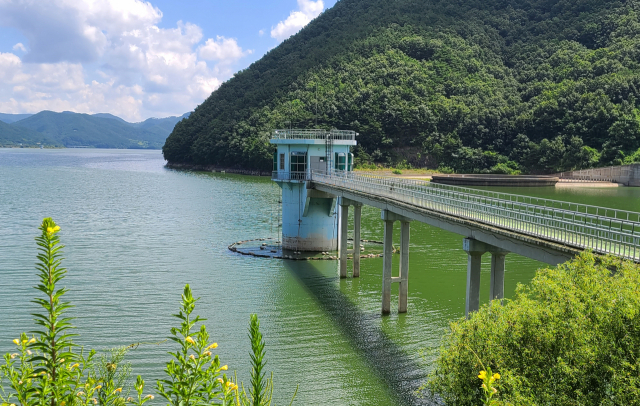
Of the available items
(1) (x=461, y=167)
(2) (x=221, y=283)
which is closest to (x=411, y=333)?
(2) (x=221, y=283)

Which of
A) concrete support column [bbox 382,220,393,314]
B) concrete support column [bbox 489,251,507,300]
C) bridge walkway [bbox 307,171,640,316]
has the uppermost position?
bridge walkway [bbox 307,171,640,316]

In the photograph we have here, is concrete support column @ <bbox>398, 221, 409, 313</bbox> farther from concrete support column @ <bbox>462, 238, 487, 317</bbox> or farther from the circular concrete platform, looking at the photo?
the circular concrete platform

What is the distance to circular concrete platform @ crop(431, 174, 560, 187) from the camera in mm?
93562

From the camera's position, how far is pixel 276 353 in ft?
71.0

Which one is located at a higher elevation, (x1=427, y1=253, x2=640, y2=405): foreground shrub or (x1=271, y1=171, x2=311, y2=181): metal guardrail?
(x1=271, y1=171, x2=311, y2=181): metal guardrail

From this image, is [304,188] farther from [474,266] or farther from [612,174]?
[612,174]

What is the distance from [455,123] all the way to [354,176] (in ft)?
283

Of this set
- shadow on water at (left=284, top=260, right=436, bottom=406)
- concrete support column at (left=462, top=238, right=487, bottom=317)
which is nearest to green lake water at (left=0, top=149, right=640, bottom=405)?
shadow on water at (left=284, top=260, right=436, bottom=406)

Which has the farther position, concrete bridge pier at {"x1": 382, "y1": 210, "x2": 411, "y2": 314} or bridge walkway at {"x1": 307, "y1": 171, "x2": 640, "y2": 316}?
concrete bridge pier at {"x1": 382, "y1": 210, "x2": 411, "y2": 314}

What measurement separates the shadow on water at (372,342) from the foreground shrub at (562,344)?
258 cm

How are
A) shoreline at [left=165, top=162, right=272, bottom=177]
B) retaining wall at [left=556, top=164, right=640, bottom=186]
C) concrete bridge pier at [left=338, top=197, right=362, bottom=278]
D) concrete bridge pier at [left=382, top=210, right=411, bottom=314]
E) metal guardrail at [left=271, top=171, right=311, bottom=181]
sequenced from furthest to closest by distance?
shoreline at [left=165, top=162, right=272, bottom=177] < retaining wall at [left=556, top=164, right=640, bottom=186] < metal guardrail at [left=271, top=171, right=311, bottom=181] < concrete bridge pier at [left=338, top=197, right=362, bottom=278] < concrete bridge pier at [left=382, top=210, right=411, bottom=314]

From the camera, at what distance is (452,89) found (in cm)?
12825

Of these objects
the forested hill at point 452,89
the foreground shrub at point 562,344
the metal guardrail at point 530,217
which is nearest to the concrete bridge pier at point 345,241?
the metal guardrail at point 530,217

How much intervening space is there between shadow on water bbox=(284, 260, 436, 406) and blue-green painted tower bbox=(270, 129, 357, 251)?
5.41 meters
